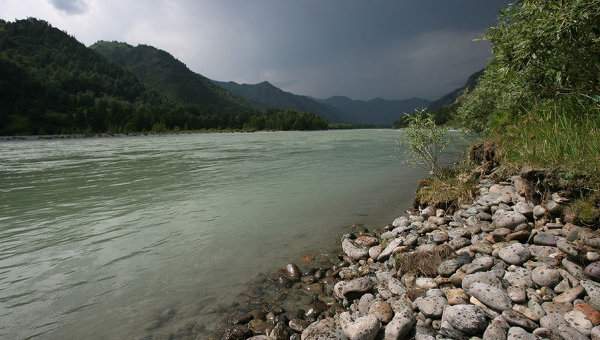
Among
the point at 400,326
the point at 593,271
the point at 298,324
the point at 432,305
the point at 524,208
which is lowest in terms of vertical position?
the point at 298,324

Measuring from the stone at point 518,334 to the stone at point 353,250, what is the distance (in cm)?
414

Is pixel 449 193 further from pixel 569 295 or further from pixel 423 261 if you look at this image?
pixel 569 295

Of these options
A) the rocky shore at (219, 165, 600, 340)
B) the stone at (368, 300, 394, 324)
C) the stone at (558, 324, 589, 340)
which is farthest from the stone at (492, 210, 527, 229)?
the stone at (368, 300, 394, 324)

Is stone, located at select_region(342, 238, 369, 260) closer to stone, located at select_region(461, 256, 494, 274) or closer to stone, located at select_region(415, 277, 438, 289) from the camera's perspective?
stone, located at select_region(415, 277, 438, 289)

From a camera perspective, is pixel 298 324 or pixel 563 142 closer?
pixel 298 324

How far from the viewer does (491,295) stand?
181 inches

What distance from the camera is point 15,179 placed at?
22.4 meters

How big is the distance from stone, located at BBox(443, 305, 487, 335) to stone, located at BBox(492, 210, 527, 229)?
3254 mm

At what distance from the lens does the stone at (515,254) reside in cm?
545

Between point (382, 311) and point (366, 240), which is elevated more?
point (382, 311)

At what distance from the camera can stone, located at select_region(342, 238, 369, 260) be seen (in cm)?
794

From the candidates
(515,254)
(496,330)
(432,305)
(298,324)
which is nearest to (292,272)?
(298,324)

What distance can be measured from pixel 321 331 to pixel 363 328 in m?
0.79

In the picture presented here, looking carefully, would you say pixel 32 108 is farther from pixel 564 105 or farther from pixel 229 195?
pixel 564 105
